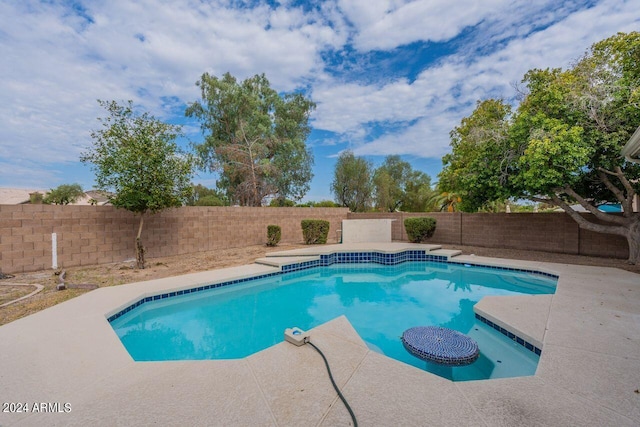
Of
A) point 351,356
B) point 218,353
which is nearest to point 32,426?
point 218,353

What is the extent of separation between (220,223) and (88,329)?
7.32 m

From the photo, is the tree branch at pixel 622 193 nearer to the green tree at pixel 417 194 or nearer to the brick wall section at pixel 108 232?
the brick wall section at pixel 108 232

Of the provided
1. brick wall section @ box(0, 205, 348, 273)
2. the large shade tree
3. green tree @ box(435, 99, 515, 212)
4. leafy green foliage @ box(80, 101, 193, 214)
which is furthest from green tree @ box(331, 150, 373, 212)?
leafy green foliage @ box(80, 101, 193, 214)

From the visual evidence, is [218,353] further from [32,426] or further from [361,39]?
[361,39]

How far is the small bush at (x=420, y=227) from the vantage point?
440 inches

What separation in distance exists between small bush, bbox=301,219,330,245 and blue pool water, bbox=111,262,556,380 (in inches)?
147

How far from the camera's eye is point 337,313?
4855mm

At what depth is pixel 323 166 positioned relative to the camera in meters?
22.1

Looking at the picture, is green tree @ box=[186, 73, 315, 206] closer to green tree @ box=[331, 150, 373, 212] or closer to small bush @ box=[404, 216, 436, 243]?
green tree @ box=[331, 150, 373, 212]

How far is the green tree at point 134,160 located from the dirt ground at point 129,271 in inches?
30.7

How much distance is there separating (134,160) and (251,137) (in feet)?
38.5

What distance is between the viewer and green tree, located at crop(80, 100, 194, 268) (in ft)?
22.4

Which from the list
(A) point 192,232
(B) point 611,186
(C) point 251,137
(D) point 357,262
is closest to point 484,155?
(B) point 611,186

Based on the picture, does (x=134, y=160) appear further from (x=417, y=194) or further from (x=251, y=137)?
(x=417, y=194)
